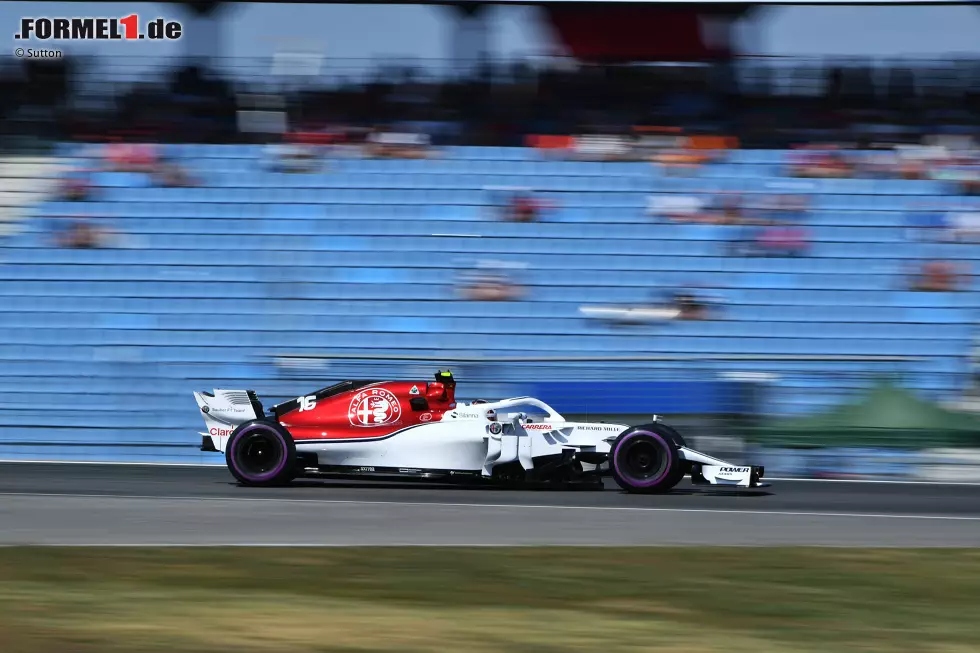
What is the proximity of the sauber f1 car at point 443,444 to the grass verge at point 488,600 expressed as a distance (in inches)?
135

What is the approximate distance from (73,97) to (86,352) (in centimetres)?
427

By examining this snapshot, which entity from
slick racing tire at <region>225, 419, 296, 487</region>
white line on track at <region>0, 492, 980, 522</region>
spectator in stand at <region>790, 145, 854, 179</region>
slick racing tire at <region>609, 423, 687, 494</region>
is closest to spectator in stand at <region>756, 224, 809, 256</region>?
spectator in stand at <region>790, 145, 854, 179</region>

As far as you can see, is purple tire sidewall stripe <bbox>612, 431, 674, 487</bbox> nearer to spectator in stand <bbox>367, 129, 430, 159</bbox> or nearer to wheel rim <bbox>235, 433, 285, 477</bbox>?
wheel rim <bbox>235, 433, 285, 477</bbox>

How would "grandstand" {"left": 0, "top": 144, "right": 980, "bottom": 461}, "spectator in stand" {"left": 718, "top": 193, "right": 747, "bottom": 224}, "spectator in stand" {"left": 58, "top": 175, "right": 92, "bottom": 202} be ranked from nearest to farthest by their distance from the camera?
"grandstand" {"left": 0, "top": 144, "right": 980, "bottom": 461} → "spectator in stand" {"left": 718, "top": 193, "right": 747, "bottom": 224} → "spectator in stand" {"left": 58, "top": 175, "right": 92, "bottom": 202}

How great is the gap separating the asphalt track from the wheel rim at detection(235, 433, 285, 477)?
0.24 m

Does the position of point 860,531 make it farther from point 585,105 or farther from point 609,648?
point 585,105

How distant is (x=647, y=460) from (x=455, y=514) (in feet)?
7.60

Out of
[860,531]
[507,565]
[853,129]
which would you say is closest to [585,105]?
[853,129]

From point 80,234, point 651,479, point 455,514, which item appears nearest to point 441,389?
point 651,479

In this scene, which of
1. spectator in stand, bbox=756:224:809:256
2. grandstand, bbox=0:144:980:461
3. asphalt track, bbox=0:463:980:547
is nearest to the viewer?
asphalt track, bbox=0:463:980:547

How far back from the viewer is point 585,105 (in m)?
19.0

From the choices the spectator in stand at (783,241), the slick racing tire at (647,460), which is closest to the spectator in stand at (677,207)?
the spectator in stand at (783,241)

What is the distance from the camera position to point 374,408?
13.0 meters

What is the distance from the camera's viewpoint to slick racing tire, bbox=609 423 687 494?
12.5m
